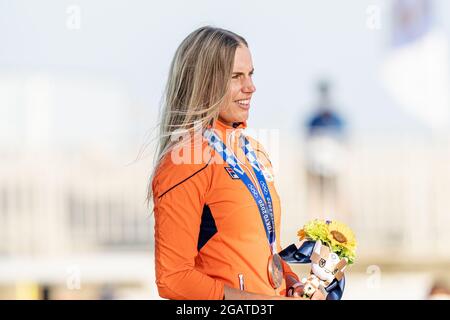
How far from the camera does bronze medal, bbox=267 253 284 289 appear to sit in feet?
8.74

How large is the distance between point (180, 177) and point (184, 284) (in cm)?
28

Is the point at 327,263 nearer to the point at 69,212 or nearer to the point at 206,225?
the point at 206,225

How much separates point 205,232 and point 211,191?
0.36 ft

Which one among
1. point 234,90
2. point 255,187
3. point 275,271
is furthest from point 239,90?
point 275,271

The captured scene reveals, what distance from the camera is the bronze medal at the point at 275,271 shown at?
8.74 feet

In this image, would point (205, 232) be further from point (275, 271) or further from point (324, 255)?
point (324, 255)

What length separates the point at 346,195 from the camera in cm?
812

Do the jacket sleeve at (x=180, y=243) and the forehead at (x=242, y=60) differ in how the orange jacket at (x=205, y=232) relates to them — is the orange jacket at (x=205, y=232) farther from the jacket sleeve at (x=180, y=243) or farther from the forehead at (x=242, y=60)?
the forehead at (x=242, y=60)

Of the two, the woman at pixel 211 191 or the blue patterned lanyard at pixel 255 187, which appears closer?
the woman at pixel 211 191

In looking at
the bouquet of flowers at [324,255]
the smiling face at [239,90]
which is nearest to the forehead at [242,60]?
the smiling face at [239,90]

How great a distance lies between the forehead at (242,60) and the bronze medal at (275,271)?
1.69 ft

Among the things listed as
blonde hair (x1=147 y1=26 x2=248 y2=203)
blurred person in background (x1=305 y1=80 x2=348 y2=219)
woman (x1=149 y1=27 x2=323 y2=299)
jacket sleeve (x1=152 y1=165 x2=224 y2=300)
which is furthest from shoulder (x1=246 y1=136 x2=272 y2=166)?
blurred person in background (x1=305 y1=80 x2=348 y2=219)

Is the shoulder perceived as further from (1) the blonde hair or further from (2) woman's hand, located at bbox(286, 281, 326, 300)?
(2) woman's hand, located at bbox(286, 281, 326, 300)
